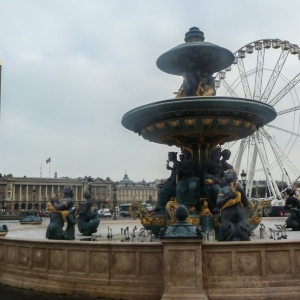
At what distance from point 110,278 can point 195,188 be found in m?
5.08

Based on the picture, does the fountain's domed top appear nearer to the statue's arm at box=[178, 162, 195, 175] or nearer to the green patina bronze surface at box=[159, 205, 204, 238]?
the statue's arm at box=[178, 162, 195, 175]

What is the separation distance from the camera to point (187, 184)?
11102mm

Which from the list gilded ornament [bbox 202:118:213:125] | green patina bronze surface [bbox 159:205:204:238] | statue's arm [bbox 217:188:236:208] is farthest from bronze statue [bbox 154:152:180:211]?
green patina bronze surface [bbox 159:205:204:238]

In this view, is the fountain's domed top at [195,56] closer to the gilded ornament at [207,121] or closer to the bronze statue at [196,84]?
the bronze statue at [196,84]

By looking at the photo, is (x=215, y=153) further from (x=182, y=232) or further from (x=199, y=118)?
(x=182, y=232)

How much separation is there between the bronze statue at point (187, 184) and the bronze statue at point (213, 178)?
0.31 metres

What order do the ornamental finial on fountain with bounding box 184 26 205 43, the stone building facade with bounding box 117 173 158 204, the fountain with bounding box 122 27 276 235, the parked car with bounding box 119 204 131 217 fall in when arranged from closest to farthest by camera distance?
the fountain with bounding box 122 27 276 235 → the ornamental finial on fountain with bounding box 184 26 205 43 → the parked car with bounding box 119 204 131 217 → the stone building facade with bounding box 117 173 158 204

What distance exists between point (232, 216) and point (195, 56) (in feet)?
19.9

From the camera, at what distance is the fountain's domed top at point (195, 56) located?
11766 millimetres

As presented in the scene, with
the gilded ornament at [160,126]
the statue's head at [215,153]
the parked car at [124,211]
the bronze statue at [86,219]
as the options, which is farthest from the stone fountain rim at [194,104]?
the parked car at [124,211]

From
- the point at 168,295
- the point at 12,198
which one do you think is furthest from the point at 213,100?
the point at 12,198

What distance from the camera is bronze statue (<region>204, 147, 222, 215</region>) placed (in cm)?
1075

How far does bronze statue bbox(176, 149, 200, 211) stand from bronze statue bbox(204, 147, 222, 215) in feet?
1.03

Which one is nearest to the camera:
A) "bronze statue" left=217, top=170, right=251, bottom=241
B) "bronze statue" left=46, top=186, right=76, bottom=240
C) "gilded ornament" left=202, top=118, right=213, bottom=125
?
"bronze statue" left=217, top=170, right=251, bottom=241
